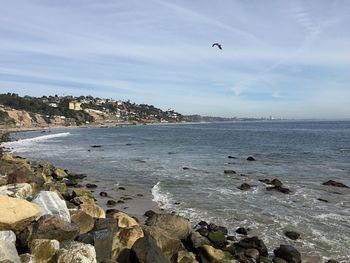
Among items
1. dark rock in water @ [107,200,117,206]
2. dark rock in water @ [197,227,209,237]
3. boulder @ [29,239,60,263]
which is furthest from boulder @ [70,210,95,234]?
dark rock in water @ [107,200,117,206]

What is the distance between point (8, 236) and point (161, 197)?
14209mm

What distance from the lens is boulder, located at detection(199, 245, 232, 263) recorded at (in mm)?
12469

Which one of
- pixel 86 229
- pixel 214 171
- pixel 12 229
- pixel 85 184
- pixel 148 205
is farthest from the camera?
pixel 214 171

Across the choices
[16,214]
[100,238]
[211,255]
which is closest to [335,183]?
[211,255]

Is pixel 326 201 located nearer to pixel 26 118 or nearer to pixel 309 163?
pixel 309 163

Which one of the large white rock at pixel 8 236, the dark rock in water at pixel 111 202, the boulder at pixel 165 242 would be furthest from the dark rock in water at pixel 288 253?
A: the dark rock in water at pixel 111 202

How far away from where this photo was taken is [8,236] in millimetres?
9219

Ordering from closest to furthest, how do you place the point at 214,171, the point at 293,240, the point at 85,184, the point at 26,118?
the point at 293,240
the point at 85,184
the point at 214,171
the point at 26,118

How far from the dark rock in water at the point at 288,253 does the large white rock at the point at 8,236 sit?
8871 millimetres

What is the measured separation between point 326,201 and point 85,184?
15.8 metres

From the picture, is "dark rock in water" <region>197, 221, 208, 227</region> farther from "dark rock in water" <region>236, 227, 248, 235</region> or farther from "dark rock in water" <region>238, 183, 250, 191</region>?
"dark rock in water" <region>238, 183, 250, 191</region>

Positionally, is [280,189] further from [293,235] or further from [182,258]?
[182,258]

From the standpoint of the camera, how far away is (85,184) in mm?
27344

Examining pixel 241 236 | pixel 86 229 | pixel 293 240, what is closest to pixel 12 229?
pixel 86 229
